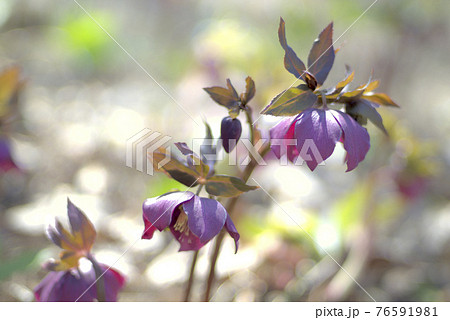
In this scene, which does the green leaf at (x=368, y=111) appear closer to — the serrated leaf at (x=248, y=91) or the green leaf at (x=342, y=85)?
the green leaf at (x=342, y=85)

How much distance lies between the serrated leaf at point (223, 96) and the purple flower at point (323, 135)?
0.08m

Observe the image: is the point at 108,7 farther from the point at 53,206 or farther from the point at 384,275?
the point at 384,275

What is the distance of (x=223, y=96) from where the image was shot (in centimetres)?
56

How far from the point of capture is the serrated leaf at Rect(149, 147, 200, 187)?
0.55m

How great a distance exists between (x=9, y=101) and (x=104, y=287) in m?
0.69

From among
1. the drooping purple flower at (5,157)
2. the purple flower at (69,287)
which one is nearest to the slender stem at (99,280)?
the purple flower at (69,287)

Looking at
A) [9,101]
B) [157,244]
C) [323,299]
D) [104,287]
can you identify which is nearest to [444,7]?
[323,299]

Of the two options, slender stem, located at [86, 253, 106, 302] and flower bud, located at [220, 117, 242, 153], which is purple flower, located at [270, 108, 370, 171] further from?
slender stem, located at [86, 253, 106, 302]

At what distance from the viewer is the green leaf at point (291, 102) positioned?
0.53 m

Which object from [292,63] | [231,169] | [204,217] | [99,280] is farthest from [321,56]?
[231,169]

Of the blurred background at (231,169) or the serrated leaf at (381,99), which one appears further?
the blurred background at (231,169)

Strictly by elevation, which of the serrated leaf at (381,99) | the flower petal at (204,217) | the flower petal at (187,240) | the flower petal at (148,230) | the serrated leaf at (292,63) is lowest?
the flower petal at (187,240)

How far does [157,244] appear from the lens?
3.48ft

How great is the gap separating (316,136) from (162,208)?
0.66 feet
